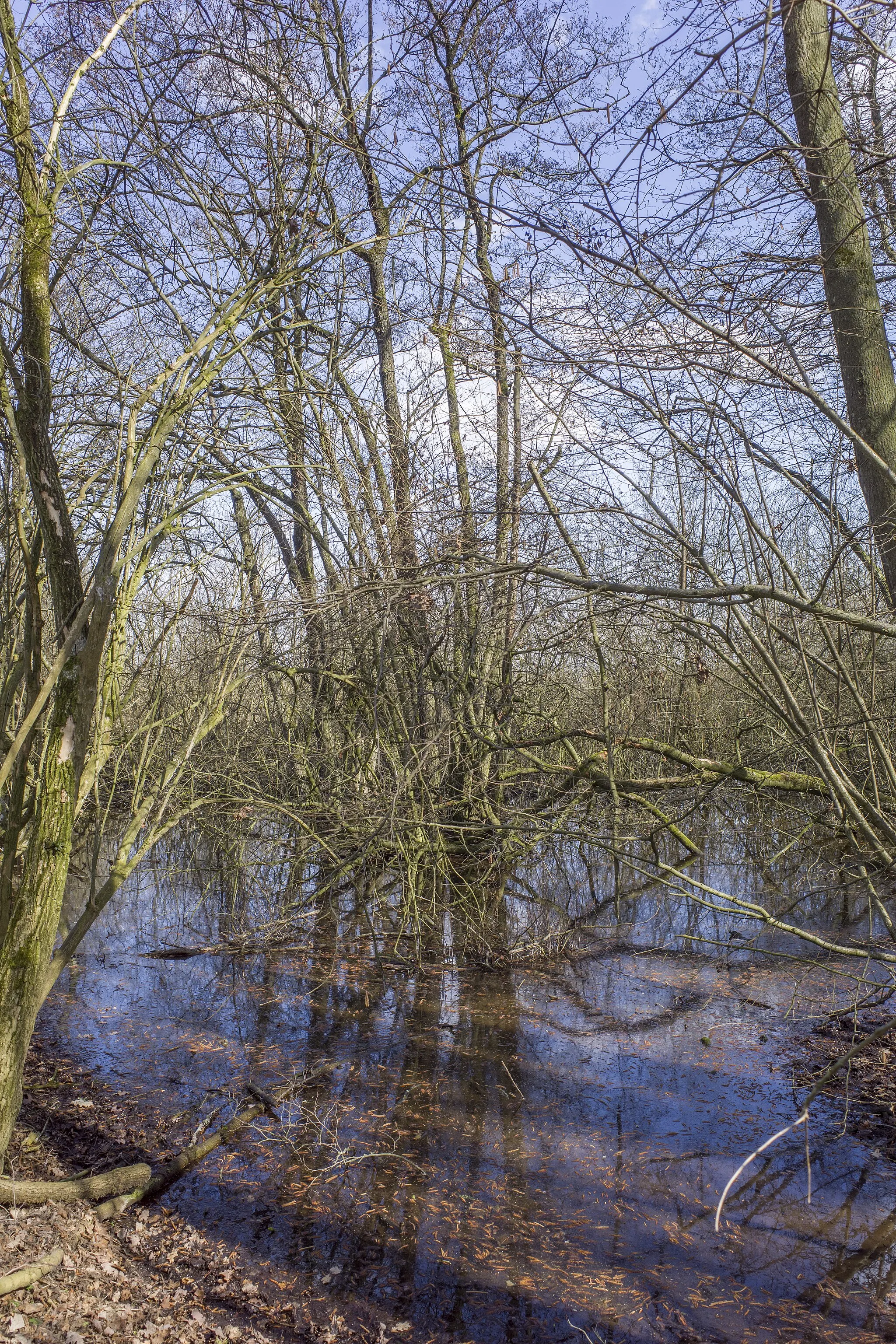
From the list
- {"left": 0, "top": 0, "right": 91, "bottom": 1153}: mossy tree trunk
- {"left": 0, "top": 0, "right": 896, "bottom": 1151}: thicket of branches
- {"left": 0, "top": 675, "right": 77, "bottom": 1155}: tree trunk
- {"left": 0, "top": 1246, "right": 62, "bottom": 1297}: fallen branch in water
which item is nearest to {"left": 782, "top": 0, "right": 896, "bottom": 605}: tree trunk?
{"left": 0, "top": 0, "right": 896, "bottom": 1151}: thicket of branches

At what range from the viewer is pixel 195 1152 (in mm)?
4602

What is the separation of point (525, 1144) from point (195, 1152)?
5.66ft

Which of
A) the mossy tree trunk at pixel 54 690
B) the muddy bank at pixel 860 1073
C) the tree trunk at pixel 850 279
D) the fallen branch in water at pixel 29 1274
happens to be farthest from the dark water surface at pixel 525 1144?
the tree trunk at pixel 850 279

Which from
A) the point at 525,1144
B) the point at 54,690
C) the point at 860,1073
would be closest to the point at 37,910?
the point at 54,690

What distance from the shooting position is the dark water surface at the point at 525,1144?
3641mm

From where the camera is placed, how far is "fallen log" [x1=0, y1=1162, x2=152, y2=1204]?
→ 144 inches

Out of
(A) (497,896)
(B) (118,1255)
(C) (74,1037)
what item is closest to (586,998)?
(A) (497,896)

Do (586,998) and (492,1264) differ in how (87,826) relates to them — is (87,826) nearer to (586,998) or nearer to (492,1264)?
(586,998)

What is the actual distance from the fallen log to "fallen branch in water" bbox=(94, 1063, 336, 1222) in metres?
0.04

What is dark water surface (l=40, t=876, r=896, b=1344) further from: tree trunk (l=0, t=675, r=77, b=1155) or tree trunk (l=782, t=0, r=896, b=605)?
tree trunk (l=782, t=0, r=896, b=605)

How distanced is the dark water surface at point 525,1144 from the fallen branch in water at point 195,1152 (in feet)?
0.29

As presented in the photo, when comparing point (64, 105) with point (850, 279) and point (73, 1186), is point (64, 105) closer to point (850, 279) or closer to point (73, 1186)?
point (850, 279)

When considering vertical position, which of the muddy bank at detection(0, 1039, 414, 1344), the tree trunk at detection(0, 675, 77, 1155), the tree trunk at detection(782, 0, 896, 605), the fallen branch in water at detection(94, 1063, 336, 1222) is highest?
the tree trunk at detection(782, 0, 896, 605)

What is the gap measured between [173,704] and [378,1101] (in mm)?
5294
